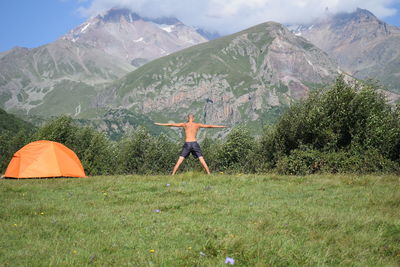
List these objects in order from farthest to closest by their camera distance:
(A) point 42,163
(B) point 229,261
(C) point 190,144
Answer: (A) point 42,163
(C) point 190,144
(B) point 229,261

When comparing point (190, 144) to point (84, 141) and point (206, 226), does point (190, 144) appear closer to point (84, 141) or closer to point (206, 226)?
point (206, 226)

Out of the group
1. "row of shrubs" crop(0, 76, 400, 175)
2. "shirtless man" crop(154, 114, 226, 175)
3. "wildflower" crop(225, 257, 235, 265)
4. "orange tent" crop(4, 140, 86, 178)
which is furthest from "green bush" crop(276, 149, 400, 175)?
"wildflower" crop(225, 257, 235, 265)

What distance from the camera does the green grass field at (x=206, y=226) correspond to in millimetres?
6246

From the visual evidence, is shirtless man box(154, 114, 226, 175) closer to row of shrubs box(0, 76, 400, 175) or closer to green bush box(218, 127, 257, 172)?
row of shrubs box(0, 76, 400, 175)

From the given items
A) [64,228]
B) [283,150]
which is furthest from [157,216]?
[283,150]

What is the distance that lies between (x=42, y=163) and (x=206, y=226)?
1709cm

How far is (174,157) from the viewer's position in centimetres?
8881

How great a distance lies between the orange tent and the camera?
2141 centimetres

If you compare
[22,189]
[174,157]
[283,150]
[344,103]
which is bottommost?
[174,157]

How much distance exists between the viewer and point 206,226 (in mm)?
8062

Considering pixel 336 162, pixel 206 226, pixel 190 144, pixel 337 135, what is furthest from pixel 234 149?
pixel 206 226

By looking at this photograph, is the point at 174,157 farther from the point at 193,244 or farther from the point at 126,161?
the point at 193,244

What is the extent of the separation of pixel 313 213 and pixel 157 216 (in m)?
4.24

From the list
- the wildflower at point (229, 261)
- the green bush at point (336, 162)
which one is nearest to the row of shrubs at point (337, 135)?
the green bush at point (336, 162)
